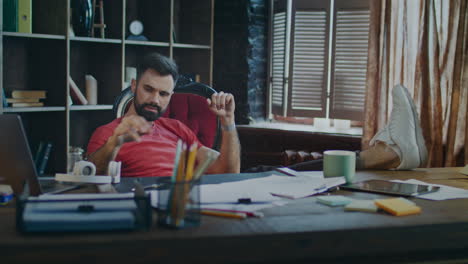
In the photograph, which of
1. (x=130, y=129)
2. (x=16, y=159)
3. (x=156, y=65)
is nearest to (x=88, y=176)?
(x=16, y=159)

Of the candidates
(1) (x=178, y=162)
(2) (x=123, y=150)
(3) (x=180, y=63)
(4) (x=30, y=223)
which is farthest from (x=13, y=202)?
(3) (x=180, y=63)

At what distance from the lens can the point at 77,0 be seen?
139 inches

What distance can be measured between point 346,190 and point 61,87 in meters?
2.34

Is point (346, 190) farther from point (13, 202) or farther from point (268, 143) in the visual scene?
point (268, 143)

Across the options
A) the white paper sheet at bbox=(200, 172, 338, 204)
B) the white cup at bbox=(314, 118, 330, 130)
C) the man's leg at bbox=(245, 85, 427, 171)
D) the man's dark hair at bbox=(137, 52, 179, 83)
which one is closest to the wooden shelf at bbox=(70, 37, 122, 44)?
the man's dark hair at bbox=(137, 52, 179, 83)

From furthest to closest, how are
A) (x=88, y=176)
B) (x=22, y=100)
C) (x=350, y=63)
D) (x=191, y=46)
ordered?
(x=191, y=46) < (x=350, y=63) < (x=22, y=100) < (x=88, y=176)

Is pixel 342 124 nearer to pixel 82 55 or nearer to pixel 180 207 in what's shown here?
pixel 82 55

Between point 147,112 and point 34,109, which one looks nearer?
point 147,112

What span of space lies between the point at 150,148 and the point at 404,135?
1007mm

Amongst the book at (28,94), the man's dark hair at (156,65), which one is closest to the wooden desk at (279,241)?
the man's dark hair at (156,65)

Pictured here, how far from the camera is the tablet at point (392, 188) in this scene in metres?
1.60

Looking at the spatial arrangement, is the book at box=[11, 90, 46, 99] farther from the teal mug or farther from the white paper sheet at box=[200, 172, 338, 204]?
the teal mug

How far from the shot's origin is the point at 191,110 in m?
2.40

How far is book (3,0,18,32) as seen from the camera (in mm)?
3225
